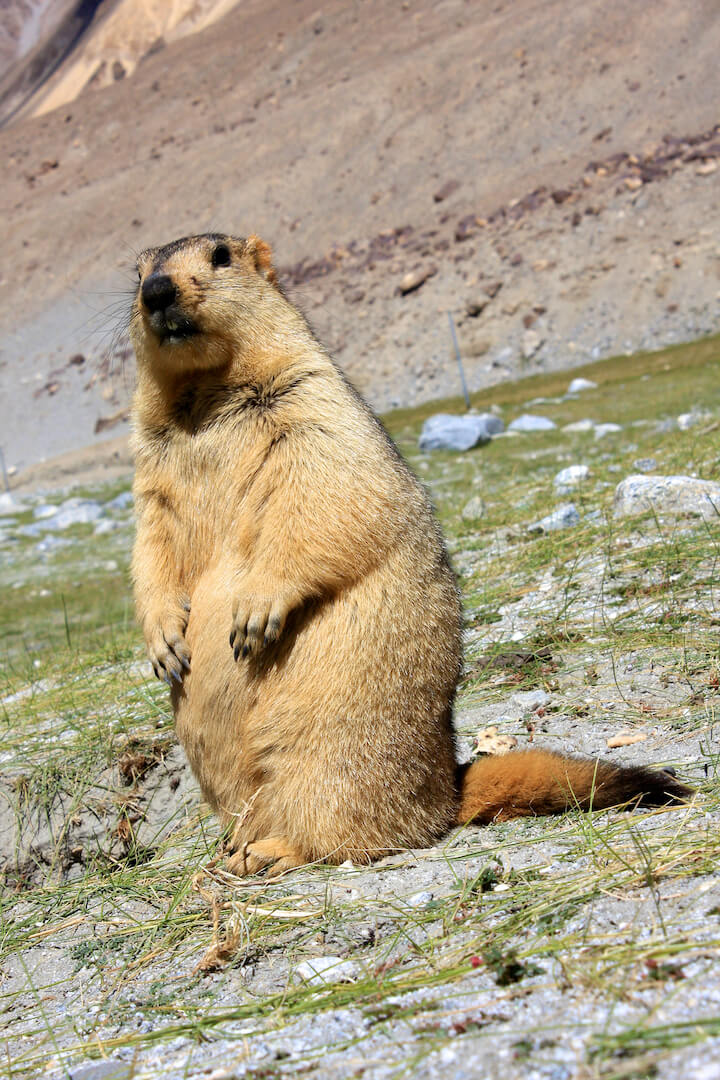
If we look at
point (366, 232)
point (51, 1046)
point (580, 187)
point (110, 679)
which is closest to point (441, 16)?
point (366, 232)

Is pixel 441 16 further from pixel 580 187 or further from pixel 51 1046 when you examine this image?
pixel 51 1046

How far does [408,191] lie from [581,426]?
26001mm

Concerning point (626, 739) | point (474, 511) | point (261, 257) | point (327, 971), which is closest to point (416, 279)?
point (474, 511)

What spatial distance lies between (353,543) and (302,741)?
0.73 m

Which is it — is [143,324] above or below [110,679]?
above

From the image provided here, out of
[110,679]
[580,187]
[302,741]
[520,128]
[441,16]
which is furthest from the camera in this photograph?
[441,16]

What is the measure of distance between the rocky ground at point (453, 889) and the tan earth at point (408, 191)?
1769 centimetres

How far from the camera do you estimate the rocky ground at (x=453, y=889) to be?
1.95m

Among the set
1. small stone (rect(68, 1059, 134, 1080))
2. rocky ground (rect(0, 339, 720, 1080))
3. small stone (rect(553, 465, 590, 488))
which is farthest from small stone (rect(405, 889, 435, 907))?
small stone (rect(553, 465, 590, 488))

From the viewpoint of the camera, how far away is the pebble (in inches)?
671

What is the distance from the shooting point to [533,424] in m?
17.5

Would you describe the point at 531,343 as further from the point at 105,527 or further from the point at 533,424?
the point at 105,527

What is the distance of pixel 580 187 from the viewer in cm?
3288

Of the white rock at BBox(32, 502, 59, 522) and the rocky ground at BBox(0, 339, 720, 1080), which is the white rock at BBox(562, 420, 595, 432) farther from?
the white rock at BBox(32, 502, 59, 522)
